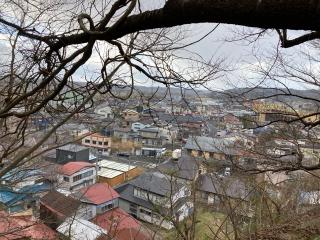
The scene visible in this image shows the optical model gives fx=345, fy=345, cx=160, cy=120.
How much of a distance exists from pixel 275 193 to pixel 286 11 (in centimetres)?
831

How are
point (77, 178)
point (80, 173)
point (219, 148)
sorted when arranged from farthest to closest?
point (80, 173) < point (77, 178) < point (219, 148)

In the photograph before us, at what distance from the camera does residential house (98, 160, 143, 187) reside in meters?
22.4

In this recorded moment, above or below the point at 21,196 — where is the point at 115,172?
below

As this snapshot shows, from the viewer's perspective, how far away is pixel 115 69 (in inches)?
141

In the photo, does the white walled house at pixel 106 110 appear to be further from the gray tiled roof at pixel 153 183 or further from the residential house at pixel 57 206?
the gray tiled roof at pixel 153 183

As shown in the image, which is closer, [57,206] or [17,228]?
[17,228]

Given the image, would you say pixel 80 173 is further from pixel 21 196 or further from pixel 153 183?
pixel 21 196

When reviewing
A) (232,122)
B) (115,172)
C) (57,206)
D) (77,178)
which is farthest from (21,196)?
(115,172)

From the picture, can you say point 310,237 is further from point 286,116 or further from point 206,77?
point 206,77

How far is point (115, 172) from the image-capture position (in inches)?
904

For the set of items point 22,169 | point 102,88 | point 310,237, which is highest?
point 102,88

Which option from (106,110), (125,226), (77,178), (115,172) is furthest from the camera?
(115,172)

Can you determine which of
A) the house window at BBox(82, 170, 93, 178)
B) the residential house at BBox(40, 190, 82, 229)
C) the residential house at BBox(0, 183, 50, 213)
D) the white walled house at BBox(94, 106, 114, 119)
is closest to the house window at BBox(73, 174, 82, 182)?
the house window at BBox(82, 170, 93, 178)

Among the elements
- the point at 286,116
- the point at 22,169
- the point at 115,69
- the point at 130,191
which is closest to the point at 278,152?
the point at 286,116
